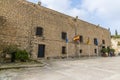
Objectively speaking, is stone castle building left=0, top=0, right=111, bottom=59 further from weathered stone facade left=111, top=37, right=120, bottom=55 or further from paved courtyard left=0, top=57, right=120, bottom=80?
weathered stone facade left=111, top=37, right=120, bottom=55

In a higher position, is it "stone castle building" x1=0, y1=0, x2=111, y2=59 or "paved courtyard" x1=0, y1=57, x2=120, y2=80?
"stone castle building" x1=0, y1=0, x2=111, y2=59

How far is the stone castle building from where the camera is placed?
1523cm

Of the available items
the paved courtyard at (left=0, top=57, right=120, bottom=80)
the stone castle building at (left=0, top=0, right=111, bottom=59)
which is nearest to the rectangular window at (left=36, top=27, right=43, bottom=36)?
the stone castle building at (left=0, top=0, right=111, bottom=59)

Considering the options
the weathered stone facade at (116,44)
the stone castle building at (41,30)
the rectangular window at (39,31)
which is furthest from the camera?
the weathered stone facade at (116,44)

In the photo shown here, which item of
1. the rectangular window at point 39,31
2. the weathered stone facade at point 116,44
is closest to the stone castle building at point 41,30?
the rectangular window at point 39,31

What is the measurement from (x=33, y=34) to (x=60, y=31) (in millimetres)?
4682

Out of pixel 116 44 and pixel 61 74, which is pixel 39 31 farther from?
pixel 116 44

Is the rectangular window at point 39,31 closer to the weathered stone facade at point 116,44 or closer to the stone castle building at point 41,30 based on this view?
the stone castle building at point 41,30

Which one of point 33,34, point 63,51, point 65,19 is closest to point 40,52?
point 33,34

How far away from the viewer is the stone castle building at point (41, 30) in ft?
50.0

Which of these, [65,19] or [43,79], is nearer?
[43,79]

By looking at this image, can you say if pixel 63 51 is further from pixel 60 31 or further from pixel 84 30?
pixel 84 30

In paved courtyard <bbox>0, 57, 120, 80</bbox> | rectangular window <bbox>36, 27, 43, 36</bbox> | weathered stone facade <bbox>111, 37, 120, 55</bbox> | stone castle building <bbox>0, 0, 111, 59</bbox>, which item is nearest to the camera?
paved courtyard <bbox>0, 57, 120, 80</bbox>

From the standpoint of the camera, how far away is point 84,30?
82.3ft
